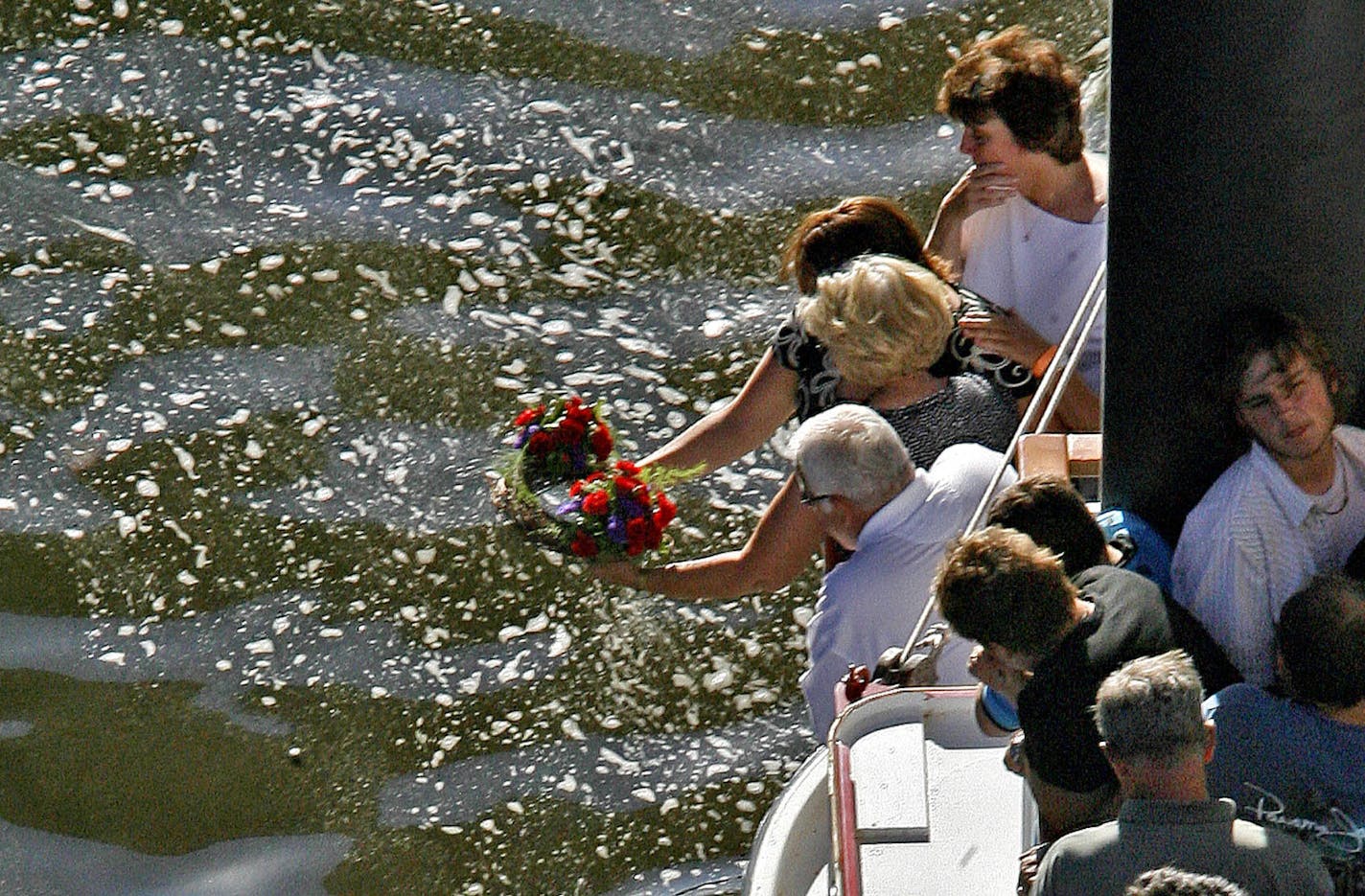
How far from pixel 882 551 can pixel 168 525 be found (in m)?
3.71

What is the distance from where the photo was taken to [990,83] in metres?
3.71

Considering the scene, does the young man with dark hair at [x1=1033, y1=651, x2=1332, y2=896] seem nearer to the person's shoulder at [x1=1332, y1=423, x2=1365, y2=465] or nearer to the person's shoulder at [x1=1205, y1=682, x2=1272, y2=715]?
the person's shoulder at [x1=1205, y1=682, x2=1272, y2=715]

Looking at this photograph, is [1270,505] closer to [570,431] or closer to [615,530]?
[615,530]

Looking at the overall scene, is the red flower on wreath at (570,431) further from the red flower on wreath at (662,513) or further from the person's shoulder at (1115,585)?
the person's shoulder at (1115,585)

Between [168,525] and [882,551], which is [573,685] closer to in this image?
[168,525]

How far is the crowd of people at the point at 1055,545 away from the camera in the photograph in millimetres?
2344

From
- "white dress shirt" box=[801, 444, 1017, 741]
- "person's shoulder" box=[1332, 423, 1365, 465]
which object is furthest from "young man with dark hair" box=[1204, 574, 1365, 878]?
"white dress shirt" box=[801, 444, 1017, 741]

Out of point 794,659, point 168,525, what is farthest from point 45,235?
point 794,659

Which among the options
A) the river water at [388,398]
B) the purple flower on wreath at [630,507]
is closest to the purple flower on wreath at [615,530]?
the purple flower on wreath at [630,507]

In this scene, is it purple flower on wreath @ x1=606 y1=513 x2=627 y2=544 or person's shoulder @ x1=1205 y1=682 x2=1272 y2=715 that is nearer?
person's shoulder @ x1=1205 y1=682 x2=1272 y2=715

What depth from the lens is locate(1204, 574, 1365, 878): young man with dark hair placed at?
2.50 m

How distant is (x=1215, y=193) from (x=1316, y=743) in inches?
35.4

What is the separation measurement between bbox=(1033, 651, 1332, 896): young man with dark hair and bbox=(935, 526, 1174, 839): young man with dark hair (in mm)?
231

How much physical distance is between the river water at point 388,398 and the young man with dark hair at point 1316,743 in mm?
2718
